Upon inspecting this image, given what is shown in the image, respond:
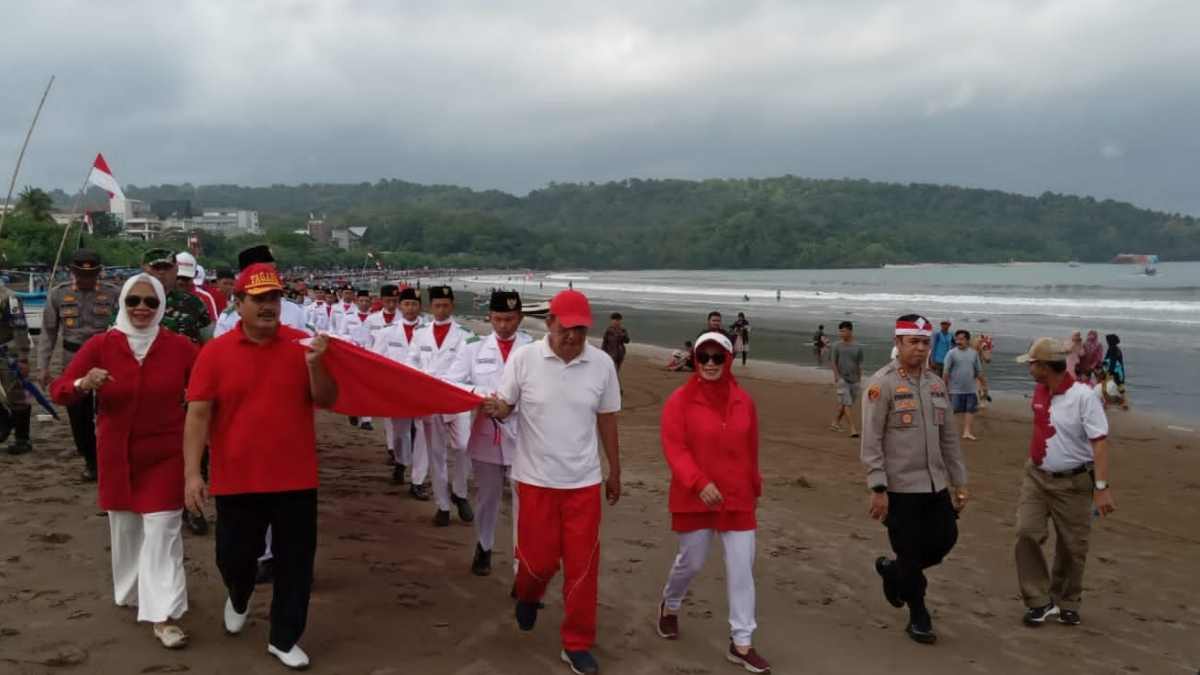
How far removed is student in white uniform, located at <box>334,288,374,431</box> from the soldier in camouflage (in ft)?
17.2

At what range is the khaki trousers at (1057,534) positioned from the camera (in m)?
6.07

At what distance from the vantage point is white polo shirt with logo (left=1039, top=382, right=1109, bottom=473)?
5988 millimetres

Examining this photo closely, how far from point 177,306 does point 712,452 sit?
13.7 ft

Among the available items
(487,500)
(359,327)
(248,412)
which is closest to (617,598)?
(487,500)

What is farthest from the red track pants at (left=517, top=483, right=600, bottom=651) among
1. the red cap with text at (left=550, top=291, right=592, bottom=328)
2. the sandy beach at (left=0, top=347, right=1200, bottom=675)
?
the red cap with text at (left=550, top=291, right=592, bottom=328)

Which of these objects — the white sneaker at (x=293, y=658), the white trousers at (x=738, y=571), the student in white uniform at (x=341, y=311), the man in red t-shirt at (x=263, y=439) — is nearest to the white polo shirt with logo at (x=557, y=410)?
the white trousers at (x=738, y=571)

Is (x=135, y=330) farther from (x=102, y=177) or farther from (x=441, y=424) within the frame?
(x=102, y=177)

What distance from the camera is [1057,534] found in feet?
20.3

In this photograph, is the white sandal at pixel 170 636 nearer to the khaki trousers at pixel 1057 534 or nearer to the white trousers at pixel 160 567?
the white trousers at pixel 160 567

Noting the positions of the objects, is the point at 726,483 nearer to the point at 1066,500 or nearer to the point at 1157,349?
the point at 1066,500

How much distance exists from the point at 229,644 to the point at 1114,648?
17.7 ft

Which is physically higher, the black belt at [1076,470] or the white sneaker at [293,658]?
the black belt at [1076,470]

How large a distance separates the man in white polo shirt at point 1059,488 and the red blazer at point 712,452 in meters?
2.28

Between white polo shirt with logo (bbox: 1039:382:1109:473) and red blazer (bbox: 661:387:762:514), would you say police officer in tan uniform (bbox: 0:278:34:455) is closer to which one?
red blazer (bbox: 661:387:762:514)
